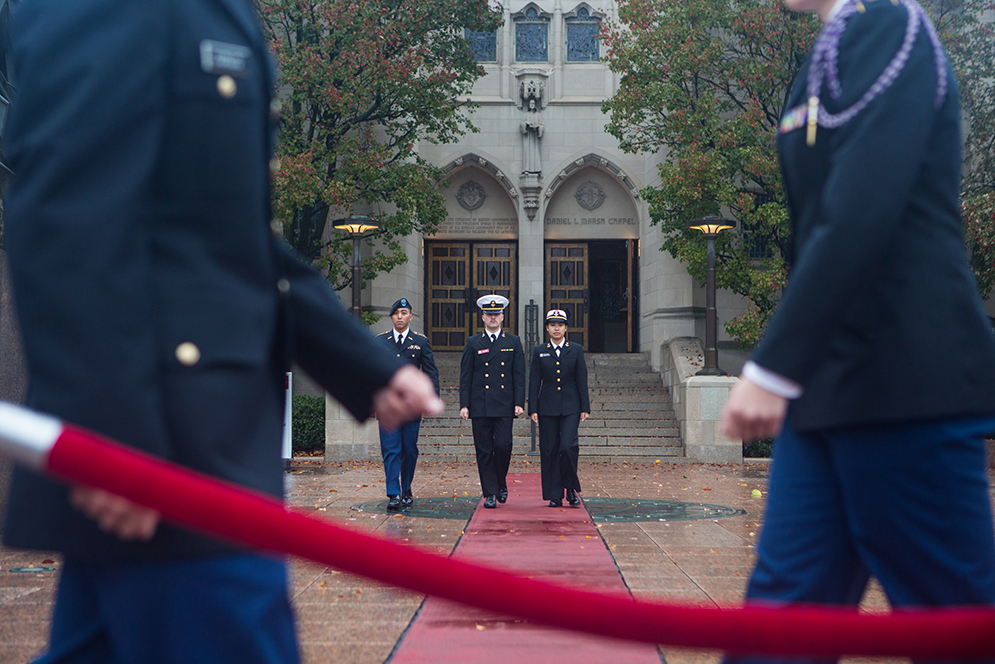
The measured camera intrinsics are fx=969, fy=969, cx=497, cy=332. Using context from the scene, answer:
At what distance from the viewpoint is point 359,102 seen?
18.8 m

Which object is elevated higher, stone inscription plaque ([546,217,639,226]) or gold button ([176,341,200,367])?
stone inscription plaque ([546,217,639,226])

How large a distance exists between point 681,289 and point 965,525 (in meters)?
22.3

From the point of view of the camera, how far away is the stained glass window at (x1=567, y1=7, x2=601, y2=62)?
2627 cm

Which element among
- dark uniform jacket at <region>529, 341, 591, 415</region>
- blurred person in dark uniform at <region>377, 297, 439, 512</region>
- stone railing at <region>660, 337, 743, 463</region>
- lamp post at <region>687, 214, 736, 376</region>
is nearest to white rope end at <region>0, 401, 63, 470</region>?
blurred person in dark uniform at <region>377, 297, 439, 512</region>

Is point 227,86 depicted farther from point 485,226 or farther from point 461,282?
point 485,226

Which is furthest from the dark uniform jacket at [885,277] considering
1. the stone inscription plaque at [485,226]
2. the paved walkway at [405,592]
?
the stone inscription plaque at [485,226]

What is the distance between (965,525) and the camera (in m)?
1.89

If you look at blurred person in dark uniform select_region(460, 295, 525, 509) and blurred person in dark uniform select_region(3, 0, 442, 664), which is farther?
blurred person in dark uniform select_region(460, 295, 525, 509)

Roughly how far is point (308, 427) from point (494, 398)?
29.6ft

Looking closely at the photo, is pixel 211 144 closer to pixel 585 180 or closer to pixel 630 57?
pixel 630 57

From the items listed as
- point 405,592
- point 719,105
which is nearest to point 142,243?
point 405,592

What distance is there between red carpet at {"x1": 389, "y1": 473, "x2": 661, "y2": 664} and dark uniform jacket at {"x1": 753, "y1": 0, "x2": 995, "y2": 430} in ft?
2.48

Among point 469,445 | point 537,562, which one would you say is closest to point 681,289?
point 469,445

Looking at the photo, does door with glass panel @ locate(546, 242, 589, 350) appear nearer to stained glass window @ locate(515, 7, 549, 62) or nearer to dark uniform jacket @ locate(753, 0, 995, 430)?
stained glass window @ locate(515, 7, 549, 62)
